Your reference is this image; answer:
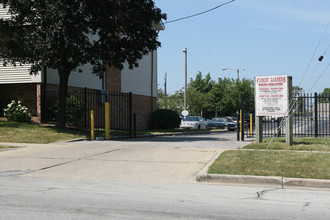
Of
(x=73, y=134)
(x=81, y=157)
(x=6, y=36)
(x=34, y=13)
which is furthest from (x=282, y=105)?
(x=6, y=36)

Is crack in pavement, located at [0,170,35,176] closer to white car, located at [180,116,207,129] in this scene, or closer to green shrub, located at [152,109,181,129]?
green shrub, located at [152,109,181,129]

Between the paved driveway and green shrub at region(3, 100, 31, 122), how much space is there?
7.85 m

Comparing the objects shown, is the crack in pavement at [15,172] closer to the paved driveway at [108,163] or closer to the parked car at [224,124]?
the paved driveway at [108,163]

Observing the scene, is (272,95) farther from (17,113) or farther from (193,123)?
(193,123)

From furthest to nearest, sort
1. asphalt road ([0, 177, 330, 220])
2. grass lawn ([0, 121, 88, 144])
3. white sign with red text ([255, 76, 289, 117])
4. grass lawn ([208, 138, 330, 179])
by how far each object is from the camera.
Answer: grass lawn ([0, 121, 88, 144]) → white sign with red text ([255, 76, 289, 117]) → grass lawn ([208, 138, 330, 179]) → asphalt road ([0, 177, 330, 220])

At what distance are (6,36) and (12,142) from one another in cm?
639

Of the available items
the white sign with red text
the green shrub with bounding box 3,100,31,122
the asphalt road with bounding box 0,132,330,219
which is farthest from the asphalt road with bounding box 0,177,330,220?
the green shrub with bounding box 3,100,31,122

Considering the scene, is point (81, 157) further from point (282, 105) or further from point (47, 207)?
point (282, 105)

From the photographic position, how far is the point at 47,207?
5.82 metres

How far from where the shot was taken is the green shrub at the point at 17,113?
819 inches

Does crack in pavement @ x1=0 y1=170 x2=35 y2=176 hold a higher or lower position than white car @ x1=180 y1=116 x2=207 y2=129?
lower

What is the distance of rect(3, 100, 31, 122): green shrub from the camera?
20797 mm

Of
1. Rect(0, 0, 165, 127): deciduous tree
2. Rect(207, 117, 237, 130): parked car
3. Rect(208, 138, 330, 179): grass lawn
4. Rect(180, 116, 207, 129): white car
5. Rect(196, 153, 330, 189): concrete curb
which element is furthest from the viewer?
Rect(207, 117, 237, 130): parked car

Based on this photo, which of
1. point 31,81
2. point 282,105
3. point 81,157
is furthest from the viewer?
point 31,81
